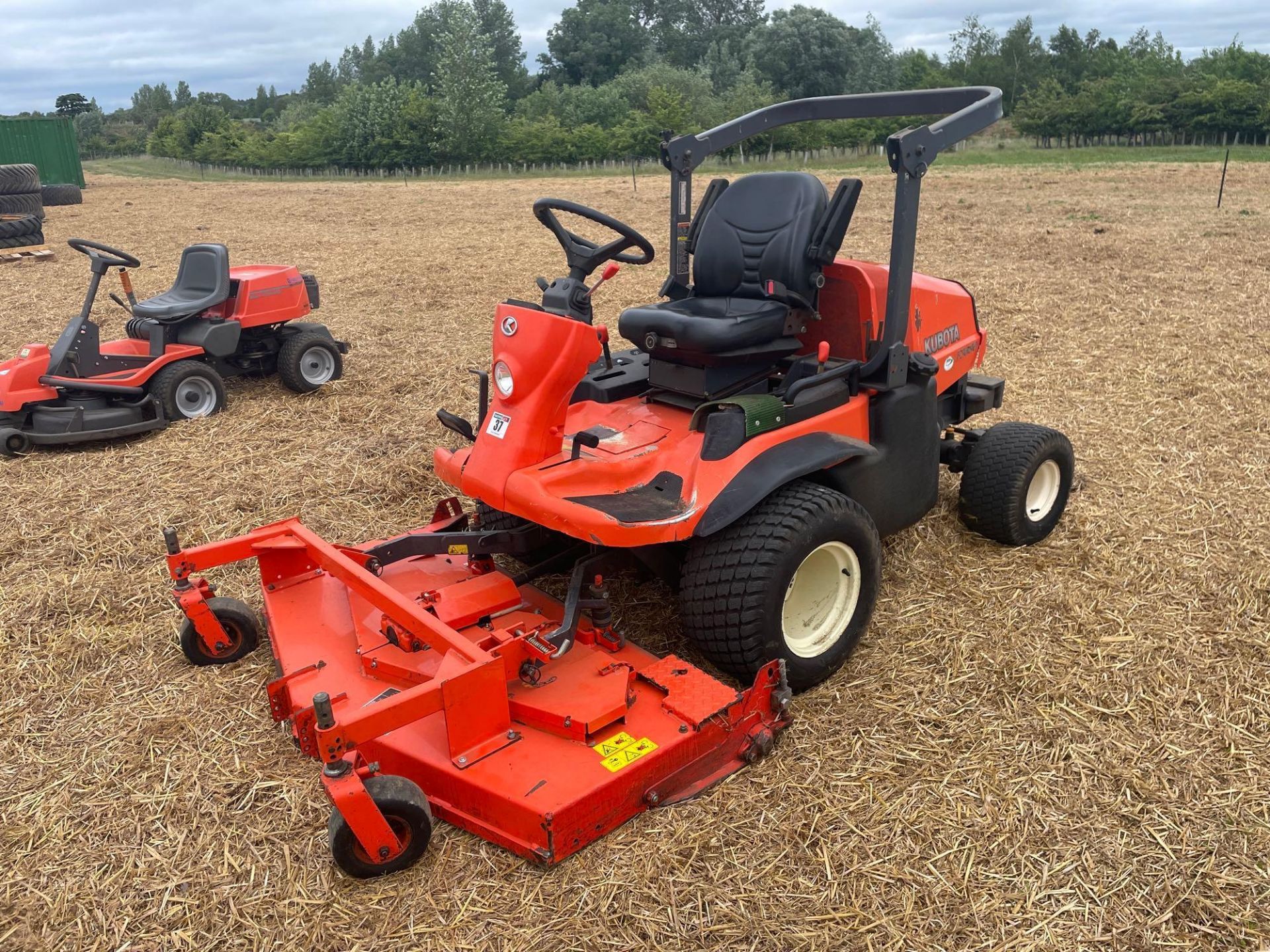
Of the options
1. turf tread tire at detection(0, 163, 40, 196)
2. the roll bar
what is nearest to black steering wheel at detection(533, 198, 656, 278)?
the roll bar

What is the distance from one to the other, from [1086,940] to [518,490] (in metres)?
2.04

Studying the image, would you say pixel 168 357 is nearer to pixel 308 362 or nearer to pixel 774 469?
pixel 308 362

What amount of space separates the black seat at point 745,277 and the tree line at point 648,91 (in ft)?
48.4

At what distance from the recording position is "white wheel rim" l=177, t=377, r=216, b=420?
614 cm

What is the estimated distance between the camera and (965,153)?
34312mm

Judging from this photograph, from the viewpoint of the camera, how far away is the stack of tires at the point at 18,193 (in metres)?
15.4

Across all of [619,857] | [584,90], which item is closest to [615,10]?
[584,90]

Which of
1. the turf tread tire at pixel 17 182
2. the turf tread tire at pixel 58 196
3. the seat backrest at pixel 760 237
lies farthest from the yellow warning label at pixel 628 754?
the turf tread tire at pixel 58 196

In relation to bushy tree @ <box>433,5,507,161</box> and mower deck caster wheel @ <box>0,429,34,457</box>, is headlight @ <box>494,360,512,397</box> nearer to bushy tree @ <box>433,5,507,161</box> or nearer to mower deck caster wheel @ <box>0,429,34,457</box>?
mower deck caster wheel @ <box>0,429,34,457</box>

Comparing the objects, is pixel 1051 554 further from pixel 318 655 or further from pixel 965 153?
pixel 965 153

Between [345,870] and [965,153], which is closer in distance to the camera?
[345,870]

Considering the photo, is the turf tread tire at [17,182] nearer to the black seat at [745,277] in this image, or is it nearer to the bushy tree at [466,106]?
the black seat at [745,277]

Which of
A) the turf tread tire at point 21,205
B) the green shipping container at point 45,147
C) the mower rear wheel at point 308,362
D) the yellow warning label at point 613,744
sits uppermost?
the green shipping container at point 45,147

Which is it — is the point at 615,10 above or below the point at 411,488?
above
